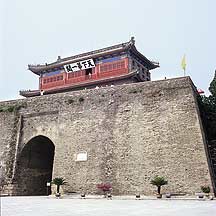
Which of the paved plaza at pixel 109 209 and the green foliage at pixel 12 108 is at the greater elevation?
the green foliage at pixel 12 108

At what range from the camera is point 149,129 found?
1348 cm

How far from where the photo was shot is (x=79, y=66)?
23766 mm

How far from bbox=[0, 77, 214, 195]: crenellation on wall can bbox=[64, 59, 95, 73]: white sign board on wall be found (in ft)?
25.5

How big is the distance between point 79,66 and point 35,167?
31.2ft

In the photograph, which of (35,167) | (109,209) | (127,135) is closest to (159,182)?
(127,135)

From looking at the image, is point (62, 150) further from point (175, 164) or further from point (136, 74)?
point (136, 74)

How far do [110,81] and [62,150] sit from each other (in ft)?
28.3

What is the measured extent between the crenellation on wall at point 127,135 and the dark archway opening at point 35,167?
34 cm

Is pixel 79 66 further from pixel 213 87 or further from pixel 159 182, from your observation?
pixel 159 182

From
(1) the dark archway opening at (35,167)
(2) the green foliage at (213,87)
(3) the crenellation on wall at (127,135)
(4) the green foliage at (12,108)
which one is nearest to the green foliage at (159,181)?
(3) the crenellation on wall at (127,135)

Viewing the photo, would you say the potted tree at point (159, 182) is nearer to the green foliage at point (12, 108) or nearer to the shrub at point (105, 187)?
the shrub at point (105, 187)

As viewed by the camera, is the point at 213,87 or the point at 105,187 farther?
the point at 213,87

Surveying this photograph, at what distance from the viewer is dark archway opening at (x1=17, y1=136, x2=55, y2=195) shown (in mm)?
15710

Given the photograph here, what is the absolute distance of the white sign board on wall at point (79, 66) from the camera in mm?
23192
